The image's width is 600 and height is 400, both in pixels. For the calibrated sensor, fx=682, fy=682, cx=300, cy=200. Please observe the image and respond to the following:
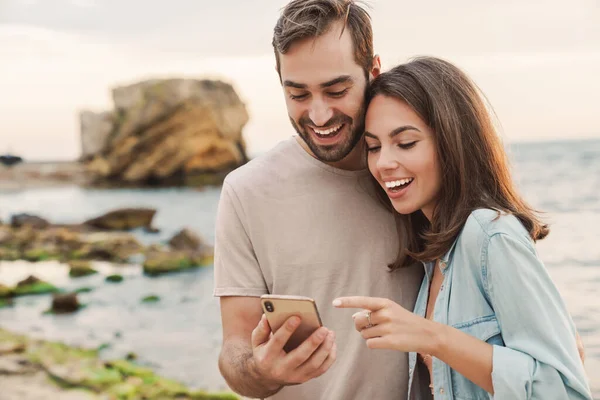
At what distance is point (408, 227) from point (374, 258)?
225 mm

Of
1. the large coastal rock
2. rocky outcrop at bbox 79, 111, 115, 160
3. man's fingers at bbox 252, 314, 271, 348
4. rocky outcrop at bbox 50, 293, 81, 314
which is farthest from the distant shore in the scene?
man's fingers at bbox 252, 314, 271, 348

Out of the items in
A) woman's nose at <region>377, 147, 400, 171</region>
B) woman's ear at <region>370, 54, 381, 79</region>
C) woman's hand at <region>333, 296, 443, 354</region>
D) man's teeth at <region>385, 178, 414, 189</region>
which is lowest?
woman's hand at <region>333, 296, 443, 354</region>

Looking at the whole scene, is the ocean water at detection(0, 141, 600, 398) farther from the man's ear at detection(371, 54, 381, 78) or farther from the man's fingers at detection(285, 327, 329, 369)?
the man's fingers at detection(285, 327, 329, 369)

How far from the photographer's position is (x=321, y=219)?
3338 mm

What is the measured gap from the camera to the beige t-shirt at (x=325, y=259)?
328 cm

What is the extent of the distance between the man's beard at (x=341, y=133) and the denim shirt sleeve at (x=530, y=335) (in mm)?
1008

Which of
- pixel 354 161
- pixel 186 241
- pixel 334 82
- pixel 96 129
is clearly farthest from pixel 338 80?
pixel 96 129

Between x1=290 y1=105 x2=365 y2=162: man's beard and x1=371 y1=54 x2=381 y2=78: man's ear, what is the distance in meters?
0.31

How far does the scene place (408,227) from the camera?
325 cm

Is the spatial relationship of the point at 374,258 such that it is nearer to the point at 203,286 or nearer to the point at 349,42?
the point at 349,42

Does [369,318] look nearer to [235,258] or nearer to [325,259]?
[325,259]

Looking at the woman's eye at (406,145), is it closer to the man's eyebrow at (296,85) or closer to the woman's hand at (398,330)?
the man's eyebrow at (296,85)

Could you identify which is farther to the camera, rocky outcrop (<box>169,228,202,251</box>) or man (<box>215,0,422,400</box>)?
rocky outcrop (<box>169,228,202,251</box>)

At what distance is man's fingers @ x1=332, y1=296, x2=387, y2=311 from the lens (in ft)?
7.27
